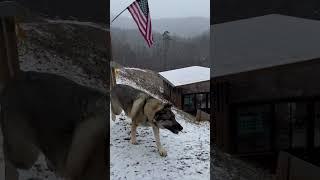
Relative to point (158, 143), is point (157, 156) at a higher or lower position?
lower

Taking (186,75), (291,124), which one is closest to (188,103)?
(186,75)

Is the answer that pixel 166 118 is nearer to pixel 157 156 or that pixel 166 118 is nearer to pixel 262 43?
pixel 157 156

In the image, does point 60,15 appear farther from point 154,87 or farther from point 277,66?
point 154,87

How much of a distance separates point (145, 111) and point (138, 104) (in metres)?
0.17

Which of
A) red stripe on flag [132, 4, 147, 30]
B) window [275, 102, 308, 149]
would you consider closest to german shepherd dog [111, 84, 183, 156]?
red stripe on flag [132, 4, 147, 30]

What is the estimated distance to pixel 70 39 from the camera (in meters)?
3.06

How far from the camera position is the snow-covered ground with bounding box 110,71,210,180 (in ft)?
18.2

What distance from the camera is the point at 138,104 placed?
6152 mm

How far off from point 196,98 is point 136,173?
11.6 ft

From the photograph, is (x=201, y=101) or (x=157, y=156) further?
(x=201, y=101)

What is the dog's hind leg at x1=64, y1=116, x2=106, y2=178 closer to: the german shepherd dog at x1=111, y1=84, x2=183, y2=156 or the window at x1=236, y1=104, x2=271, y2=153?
the window at x1=236, y1=104, x2=271, y2=153

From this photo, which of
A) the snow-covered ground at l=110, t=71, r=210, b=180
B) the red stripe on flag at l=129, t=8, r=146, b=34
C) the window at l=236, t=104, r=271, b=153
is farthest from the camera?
the snow-covered ground at l=110, t=71, r=210, b=180

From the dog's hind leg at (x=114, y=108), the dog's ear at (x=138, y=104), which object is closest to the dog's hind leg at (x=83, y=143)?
the dog's ear at (x=138, y=104)

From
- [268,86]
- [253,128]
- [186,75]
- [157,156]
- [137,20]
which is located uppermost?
[137,20]
